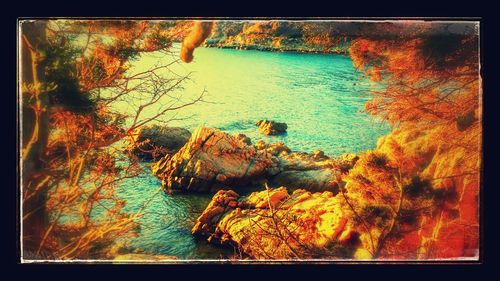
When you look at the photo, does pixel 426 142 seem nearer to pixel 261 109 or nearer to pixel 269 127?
pixel 269 127

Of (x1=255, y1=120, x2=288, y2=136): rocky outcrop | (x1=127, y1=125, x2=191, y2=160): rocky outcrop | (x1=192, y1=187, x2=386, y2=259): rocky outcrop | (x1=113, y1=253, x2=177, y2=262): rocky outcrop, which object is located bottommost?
(x1=113, y1=253, x2=177, y2=262): rocky outcrop

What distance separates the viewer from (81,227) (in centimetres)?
520

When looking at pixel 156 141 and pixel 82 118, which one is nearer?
pixel 82 118

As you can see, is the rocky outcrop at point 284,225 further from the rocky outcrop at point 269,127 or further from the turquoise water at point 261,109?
the rocky outcrop at point 269,127

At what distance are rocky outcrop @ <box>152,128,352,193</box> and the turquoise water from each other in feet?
0.30

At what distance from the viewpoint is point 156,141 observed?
5273mm

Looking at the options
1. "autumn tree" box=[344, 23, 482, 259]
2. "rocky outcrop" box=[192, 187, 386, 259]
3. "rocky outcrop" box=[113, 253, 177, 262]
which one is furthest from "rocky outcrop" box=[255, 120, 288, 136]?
"rocky outcrop" box=[113, 253, 177, 262]

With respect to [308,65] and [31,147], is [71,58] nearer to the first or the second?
[31,147]

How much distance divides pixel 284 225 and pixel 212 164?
37.9 inches

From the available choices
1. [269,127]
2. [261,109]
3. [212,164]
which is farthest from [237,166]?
[261,109]

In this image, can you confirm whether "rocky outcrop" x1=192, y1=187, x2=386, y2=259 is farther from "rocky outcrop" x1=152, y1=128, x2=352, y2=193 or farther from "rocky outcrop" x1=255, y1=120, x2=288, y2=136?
"rocky outcrop" x1=255, y1=120, x2=288, y2=136

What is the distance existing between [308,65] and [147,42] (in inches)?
66.1

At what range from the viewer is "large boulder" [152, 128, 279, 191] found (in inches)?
206

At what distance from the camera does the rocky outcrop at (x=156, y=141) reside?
526 cm
